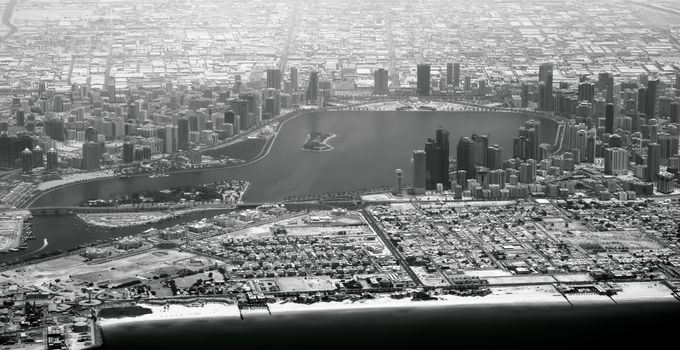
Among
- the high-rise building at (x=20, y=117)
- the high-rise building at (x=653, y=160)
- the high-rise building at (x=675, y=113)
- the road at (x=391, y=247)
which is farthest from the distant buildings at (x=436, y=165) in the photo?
the high-rise building at (x=20, y=117)

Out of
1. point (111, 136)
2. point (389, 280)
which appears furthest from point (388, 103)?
point (389, 280)

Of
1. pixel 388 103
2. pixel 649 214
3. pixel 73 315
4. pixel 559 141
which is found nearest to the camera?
pixel 73 315

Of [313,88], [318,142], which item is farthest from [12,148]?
[313,88]

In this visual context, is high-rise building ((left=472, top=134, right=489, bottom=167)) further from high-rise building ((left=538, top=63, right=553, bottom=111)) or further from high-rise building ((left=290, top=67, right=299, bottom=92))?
high-rise building ((left=290, top=67, right=299, bottom=92))

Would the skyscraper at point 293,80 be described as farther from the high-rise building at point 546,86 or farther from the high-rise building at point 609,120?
the high-rise building at point 609,120

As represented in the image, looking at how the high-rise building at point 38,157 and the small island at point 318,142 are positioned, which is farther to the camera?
the small island at point 318,142

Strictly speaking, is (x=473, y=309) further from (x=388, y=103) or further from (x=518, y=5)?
(x=518, y=5)
